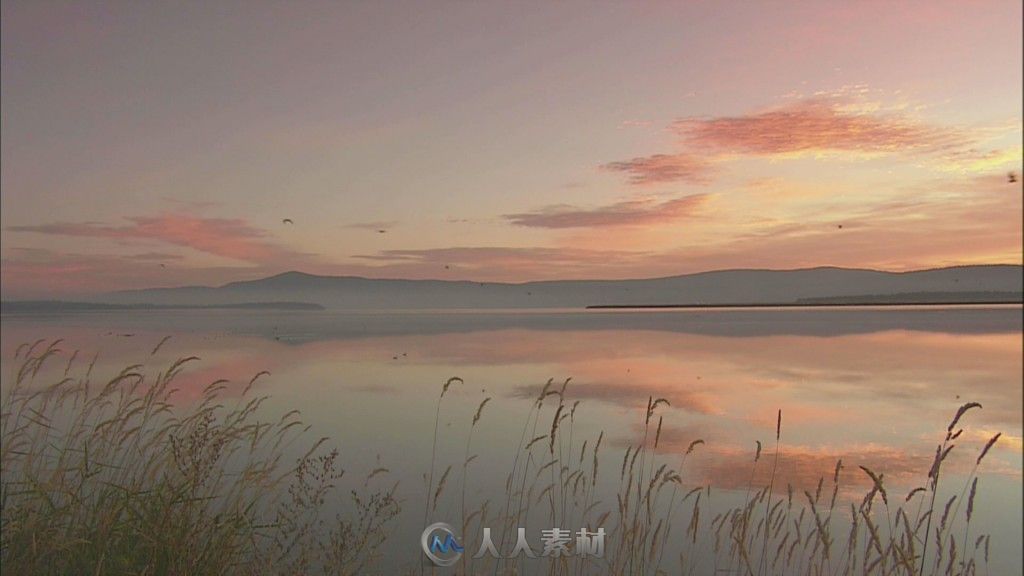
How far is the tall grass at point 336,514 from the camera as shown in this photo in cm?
496

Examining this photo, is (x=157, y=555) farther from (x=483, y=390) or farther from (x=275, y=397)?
(x=483, y=390)

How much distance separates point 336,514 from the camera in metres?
7.73

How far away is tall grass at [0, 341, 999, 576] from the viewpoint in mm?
4961

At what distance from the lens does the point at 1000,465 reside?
10.4 m

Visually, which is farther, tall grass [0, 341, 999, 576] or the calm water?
the calm water
